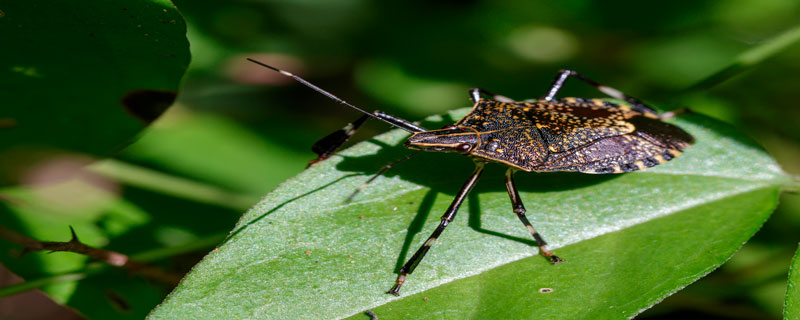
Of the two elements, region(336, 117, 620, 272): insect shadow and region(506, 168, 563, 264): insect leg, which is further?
region(336, 117, 620, 272): insect shadow

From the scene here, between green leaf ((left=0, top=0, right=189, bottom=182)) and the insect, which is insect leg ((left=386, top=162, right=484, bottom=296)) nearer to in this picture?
the insect

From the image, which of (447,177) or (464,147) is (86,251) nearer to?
(447,177)

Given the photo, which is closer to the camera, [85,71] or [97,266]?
[85,71]

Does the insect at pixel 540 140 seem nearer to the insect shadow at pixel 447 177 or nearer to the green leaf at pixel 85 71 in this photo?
the insect shadow at pixel 447 177

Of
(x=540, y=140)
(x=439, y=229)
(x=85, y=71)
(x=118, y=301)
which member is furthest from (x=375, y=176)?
(x=118, y=301)

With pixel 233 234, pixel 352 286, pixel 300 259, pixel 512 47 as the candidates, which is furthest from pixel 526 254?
pixel 512 47

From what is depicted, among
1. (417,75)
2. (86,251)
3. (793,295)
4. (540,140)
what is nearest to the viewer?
(793,295)

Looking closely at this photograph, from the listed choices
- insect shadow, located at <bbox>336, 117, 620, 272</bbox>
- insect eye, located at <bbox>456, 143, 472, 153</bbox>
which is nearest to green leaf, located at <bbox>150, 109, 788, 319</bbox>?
insect shadow, located at <bbox>336, 117, 620, 272</bbox>

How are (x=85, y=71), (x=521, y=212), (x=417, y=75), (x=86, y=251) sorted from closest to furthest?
(x=85, y=71) → (x=521, y=212) → (x=86, y=251) → (x=417, y=75)
